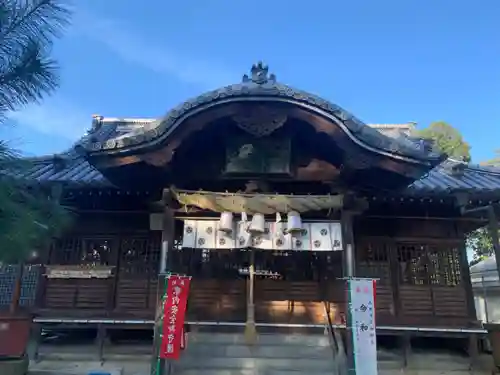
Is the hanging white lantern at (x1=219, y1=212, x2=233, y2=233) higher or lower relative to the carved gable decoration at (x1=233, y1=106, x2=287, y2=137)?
lower

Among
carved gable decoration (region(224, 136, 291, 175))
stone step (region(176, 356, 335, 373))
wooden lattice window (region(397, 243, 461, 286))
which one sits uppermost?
carved gable decoration (region(224, 136, 291, 175))

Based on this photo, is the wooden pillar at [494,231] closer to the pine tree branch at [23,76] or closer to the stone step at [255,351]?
the stone step at [255,351]

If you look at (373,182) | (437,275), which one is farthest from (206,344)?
(437,275)

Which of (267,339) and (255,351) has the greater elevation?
(267,339)

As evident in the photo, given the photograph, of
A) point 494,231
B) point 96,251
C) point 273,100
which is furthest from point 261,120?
point 494,231

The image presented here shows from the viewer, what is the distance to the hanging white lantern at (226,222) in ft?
29.4

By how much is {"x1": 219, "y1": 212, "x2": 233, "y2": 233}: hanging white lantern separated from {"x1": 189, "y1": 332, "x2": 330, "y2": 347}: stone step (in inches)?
104

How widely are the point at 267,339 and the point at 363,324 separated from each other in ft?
8.18

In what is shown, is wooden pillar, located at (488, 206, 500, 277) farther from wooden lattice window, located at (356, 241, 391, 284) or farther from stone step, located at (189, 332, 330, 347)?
stone step, located at (189, 332, 330, 347)

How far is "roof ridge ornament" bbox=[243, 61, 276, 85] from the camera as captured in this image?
961 centimetres

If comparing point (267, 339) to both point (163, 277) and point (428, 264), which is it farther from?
point (428, 264)

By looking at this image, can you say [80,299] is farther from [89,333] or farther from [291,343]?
[291,343]

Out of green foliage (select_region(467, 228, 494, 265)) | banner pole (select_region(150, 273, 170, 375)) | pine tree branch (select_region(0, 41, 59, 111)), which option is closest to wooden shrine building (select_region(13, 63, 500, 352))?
banner pole (select_region(150, 273, 170, 375))

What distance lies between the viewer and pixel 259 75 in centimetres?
987
